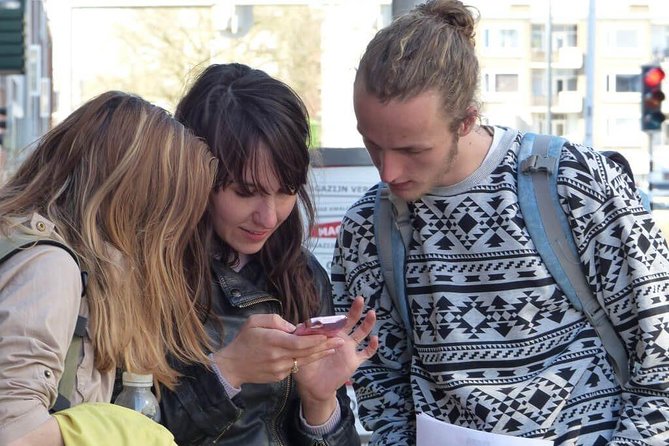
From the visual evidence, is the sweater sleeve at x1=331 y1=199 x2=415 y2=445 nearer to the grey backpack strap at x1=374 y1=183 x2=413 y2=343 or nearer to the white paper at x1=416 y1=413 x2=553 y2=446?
the grey backpack strap at x1=374 y1=183 x2=413 y2=343

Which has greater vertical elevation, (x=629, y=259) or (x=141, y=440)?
(x=629, y=259)

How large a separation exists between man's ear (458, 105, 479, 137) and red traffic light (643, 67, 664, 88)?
1636 centimetres

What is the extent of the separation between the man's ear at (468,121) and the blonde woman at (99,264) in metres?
0.62

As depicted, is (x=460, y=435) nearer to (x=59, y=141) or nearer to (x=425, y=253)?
(x=425, y=253)

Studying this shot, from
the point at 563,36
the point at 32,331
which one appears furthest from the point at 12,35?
the point at 563,36

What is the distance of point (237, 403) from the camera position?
100 inches

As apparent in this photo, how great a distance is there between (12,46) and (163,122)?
6.35 meters

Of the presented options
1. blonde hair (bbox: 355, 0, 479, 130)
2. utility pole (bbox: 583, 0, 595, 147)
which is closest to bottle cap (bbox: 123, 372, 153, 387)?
blonde hair (bbox: 355, 0, 479, 130)

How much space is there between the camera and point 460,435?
2.58 m

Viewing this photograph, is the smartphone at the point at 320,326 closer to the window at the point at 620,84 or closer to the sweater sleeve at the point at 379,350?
the sweater sleeve at the point at 379,350

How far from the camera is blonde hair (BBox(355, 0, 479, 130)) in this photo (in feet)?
8.62

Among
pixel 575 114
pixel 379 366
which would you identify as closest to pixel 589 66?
pixel 575 114

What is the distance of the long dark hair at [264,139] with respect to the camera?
2.71 meters

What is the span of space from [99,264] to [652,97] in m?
17.8
